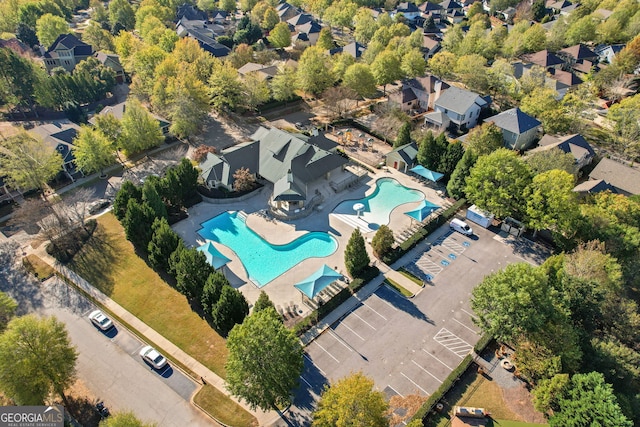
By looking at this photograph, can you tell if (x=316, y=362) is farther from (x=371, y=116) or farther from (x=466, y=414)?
(x=371, y=116)

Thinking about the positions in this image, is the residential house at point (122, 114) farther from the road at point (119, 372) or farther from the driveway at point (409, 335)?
the driveway at point (409, 335)

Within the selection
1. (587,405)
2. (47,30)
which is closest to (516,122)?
(587,405)

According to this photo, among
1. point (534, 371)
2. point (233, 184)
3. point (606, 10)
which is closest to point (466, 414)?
point (534, 371)

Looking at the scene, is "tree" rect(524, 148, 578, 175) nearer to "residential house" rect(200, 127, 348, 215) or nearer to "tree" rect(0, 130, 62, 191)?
"residential house" rect(200, 127, 348, 215)

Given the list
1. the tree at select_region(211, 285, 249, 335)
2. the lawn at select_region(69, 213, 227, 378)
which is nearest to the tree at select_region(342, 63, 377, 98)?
the lawn at select_region(69, 213, 227, 378)

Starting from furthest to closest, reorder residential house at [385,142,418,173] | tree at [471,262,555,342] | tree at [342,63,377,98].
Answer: tree at [342,63,377,98] → residential house at [385,142,418,173] → tree at [471,262,555,342]

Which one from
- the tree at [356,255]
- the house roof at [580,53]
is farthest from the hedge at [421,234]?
the house roof at [580,53]

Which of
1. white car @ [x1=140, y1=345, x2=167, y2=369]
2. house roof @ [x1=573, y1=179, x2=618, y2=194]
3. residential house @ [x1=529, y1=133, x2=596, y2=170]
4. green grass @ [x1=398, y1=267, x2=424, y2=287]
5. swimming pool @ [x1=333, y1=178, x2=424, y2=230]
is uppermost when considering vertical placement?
residential house @ [x1=529, y1=133, x2=596, y2=170]

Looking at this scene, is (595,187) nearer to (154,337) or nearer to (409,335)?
(409,335)
